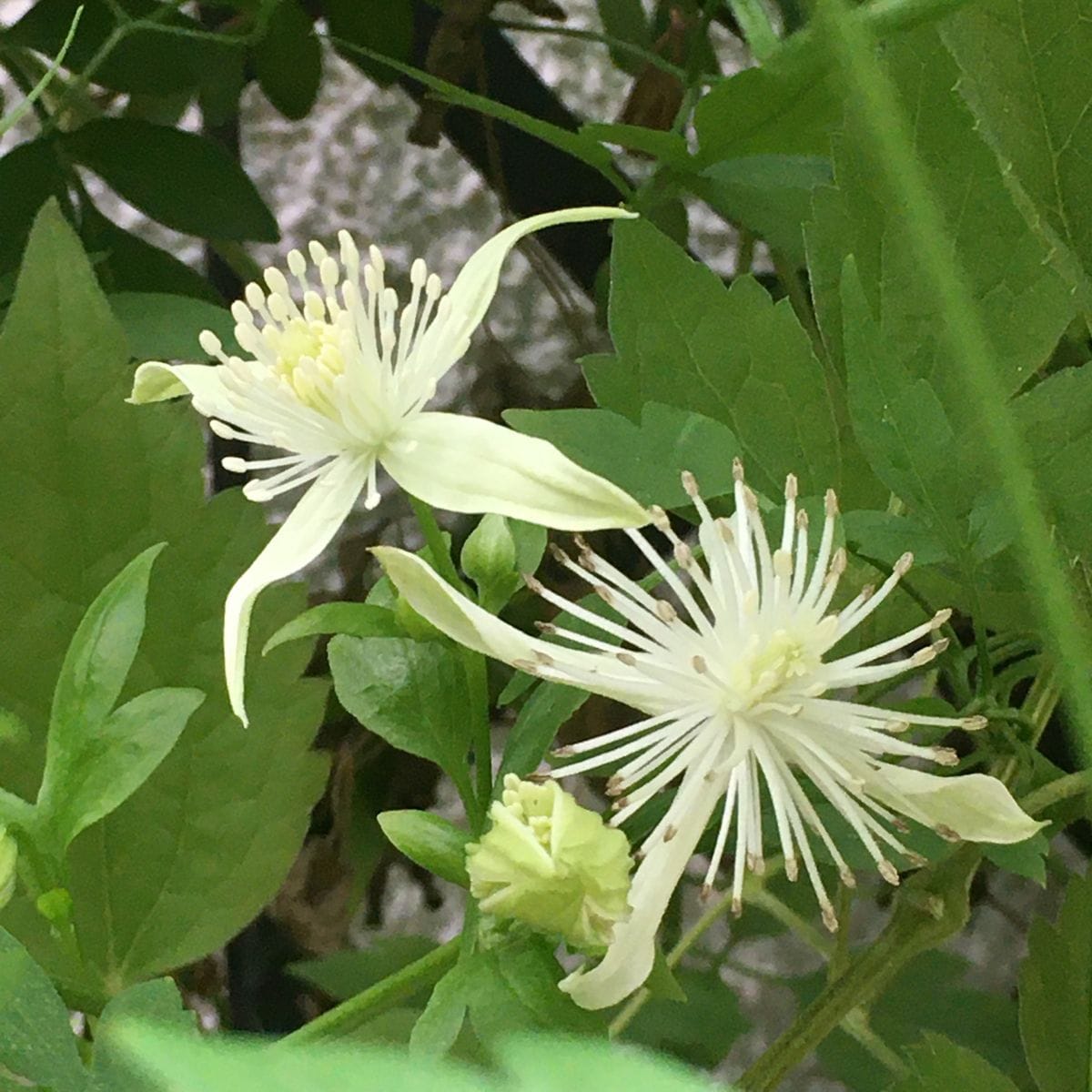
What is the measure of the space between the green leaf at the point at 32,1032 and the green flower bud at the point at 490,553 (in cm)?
7

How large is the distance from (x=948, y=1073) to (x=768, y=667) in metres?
0.09

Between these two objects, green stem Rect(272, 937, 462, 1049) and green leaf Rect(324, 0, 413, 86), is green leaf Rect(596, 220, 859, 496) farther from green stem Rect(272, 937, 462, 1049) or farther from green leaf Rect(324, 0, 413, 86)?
green leaf Rect(324, 0, 413, 86)

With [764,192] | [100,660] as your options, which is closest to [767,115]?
[764,192]

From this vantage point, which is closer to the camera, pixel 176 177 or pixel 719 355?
pixel 719 355

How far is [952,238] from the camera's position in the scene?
159 millimetres

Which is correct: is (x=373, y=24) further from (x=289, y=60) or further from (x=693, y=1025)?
(x=693, y=1025)

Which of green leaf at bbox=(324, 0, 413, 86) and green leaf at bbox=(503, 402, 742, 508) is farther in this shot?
green leaf at bbox=(324, 0, 413, 86)

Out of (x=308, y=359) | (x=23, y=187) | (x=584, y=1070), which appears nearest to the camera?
(x=584, y=1070)

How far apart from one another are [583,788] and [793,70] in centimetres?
27

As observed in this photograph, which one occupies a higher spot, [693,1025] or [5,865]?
[5,865]

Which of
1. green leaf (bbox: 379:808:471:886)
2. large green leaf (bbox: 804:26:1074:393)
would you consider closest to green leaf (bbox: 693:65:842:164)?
large green leaf (bbox: 804:26:1074:393)

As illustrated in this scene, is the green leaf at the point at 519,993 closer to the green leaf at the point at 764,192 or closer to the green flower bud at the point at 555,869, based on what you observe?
the green flower bud at the point at 555,869

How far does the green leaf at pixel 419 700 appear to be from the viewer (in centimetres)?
16

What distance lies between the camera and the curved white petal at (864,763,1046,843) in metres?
0.13
